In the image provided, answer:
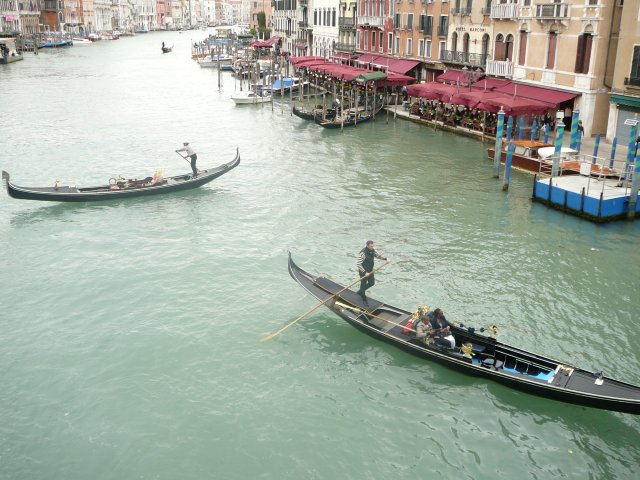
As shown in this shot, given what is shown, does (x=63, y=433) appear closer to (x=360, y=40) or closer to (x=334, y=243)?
(x=334, y=243)

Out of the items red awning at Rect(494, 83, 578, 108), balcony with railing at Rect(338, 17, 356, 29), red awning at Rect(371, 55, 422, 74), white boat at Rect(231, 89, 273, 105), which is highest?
balcony with railing at Rect(338, 17, 356, 29)

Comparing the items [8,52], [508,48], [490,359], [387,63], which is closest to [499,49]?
[508,48]

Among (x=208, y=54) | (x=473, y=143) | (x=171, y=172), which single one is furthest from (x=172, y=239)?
(x=208, y=54)

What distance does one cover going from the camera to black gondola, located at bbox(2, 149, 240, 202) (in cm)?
2217

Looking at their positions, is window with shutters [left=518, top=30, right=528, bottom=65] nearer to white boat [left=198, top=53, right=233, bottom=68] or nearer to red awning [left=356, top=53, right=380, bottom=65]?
red awning [left=356, top=53, right=380, bottom=65]

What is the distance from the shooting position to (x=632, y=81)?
2698 cm

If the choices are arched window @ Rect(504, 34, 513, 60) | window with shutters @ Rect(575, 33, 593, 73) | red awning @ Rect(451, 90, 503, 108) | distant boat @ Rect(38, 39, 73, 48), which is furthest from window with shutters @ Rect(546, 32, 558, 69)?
distant boat @ Rect(38, 39, 73, 48)

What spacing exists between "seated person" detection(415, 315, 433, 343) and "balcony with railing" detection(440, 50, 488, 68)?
2834 centimetres

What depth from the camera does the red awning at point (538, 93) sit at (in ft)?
99.5

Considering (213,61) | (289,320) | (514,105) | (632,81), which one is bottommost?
(289,320)

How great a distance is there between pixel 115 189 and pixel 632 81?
21301 millimetres

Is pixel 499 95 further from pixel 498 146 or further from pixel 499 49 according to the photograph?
pixel 498 146

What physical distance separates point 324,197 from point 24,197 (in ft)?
34.6

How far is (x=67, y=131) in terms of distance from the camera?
37375 millimetres
